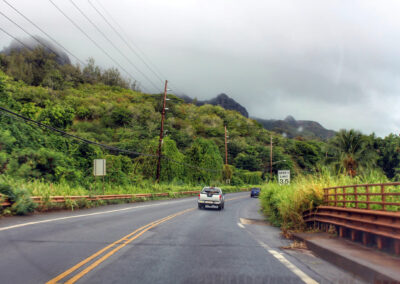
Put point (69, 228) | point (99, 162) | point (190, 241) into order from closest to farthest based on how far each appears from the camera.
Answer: point (190, 241), point (69, 228), point (99, 162)

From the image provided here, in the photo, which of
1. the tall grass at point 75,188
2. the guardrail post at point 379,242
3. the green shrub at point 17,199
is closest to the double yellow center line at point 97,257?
the guardrail post at point 379,242

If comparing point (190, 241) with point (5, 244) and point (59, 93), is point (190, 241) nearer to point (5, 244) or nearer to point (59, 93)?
point (5, 244)

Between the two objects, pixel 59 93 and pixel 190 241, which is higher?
pixel 59 93

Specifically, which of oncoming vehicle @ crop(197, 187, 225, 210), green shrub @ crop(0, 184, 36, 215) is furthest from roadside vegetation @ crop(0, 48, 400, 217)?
oncoming vehicle @ crop(197, 187, 225, 210)

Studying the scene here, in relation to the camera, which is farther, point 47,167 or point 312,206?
point 47,167

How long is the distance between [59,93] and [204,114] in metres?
55.5

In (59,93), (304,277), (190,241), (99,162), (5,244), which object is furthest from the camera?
(59,93)

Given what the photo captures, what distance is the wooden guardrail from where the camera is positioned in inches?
281

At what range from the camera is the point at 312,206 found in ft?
39.8

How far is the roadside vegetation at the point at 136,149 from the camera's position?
18969 millimetres

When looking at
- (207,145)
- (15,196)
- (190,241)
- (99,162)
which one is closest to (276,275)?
(190,241)

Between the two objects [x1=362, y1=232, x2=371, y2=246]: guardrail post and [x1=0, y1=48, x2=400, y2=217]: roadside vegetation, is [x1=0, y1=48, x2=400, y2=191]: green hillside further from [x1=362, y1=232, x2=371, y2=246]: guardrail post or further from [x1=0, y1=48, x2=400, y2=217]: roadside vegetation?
[x1=362, y1=232, x2=371, y2=246]: guardrail post

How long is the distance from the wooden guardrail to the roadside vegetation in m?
0.72

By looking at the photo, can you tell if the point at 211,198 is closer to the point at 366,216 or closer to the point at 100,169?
the point at 100,169
